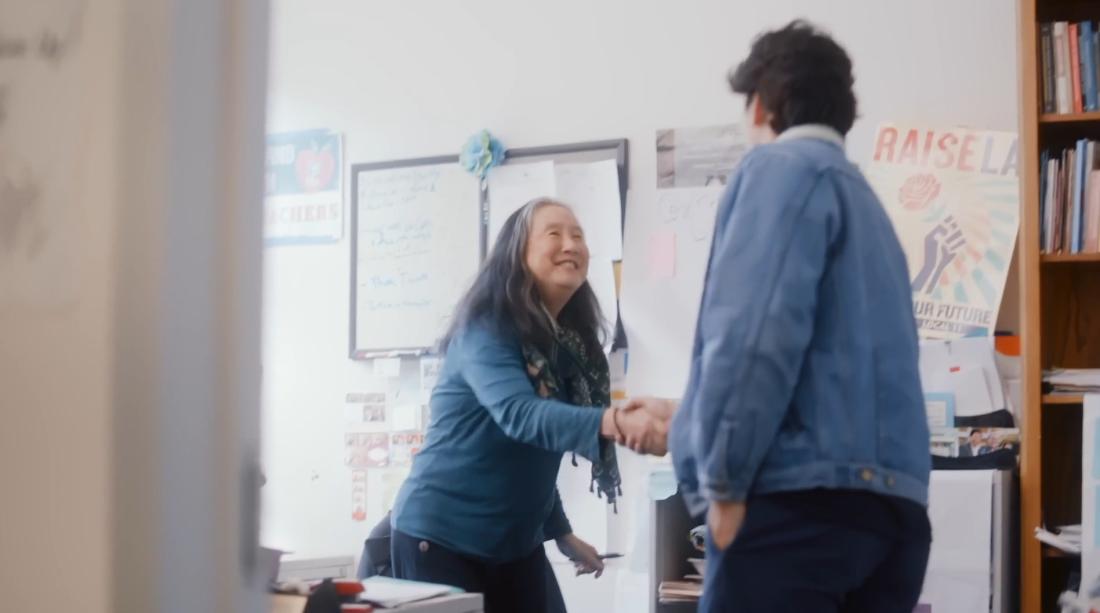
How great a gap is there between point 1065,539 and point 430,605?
1.75 metres

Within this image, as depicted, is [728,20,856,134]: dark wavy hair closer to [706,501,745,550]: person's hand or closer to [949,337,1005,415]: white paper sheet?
[706,501,745,550]: person's hand

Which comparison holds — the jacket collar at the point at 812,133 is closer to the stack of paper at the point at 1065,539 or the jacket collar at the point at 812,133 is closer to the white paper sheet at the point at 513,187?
the stack of paper at the point at 1065,539

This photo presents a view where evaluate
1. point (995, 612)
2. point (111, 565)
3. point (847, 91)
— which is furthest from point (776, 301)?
point (995, 612)

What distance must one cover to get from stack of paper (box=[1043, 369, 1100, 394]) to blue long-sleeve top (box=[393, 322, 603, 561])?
1.29 m

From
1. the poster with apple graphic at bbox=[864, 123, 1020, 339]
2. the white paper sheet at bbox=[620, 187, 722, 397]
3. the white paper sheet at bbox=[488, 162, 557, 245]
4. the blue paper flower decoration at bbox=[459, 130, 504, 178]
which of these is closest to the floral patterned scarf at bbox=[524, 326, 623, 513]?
the white paper sheet at bbox=[620, 187, 722, 397]

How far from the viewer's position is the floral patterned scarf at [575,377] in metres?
2.24

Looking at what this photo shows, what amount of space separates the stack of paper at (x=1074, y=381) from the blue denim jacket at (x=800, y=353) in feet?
4.90

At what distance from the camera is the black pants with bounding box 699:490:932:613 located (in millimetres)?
1425

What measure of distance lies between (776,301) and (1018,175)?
74.6 inches

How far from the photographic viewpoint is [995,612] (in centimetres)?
269

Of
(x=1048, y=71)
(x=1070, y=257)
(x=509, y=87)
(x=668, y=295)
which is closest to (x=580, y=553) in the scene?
(x=668, y=295)

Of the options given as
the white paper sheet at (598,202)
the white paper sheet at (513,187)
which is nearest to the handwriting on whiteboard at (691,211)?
the white paper sheet at (598,202)

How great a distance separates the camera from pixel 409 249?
3.90 m

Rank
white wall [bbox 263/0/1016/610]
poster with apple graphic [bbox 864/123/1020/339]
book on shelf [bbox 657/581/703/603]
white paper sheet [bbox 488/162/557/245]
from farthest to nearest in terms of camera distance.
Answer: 1. white paper sheet [bbox 488/162/557/245]
2. white wall [bbox 263/0/1016/610]
3. poster with apple graphic [bbox 864/123/1020/339]
4. book on shelf [bbox 657/581/703/603]
